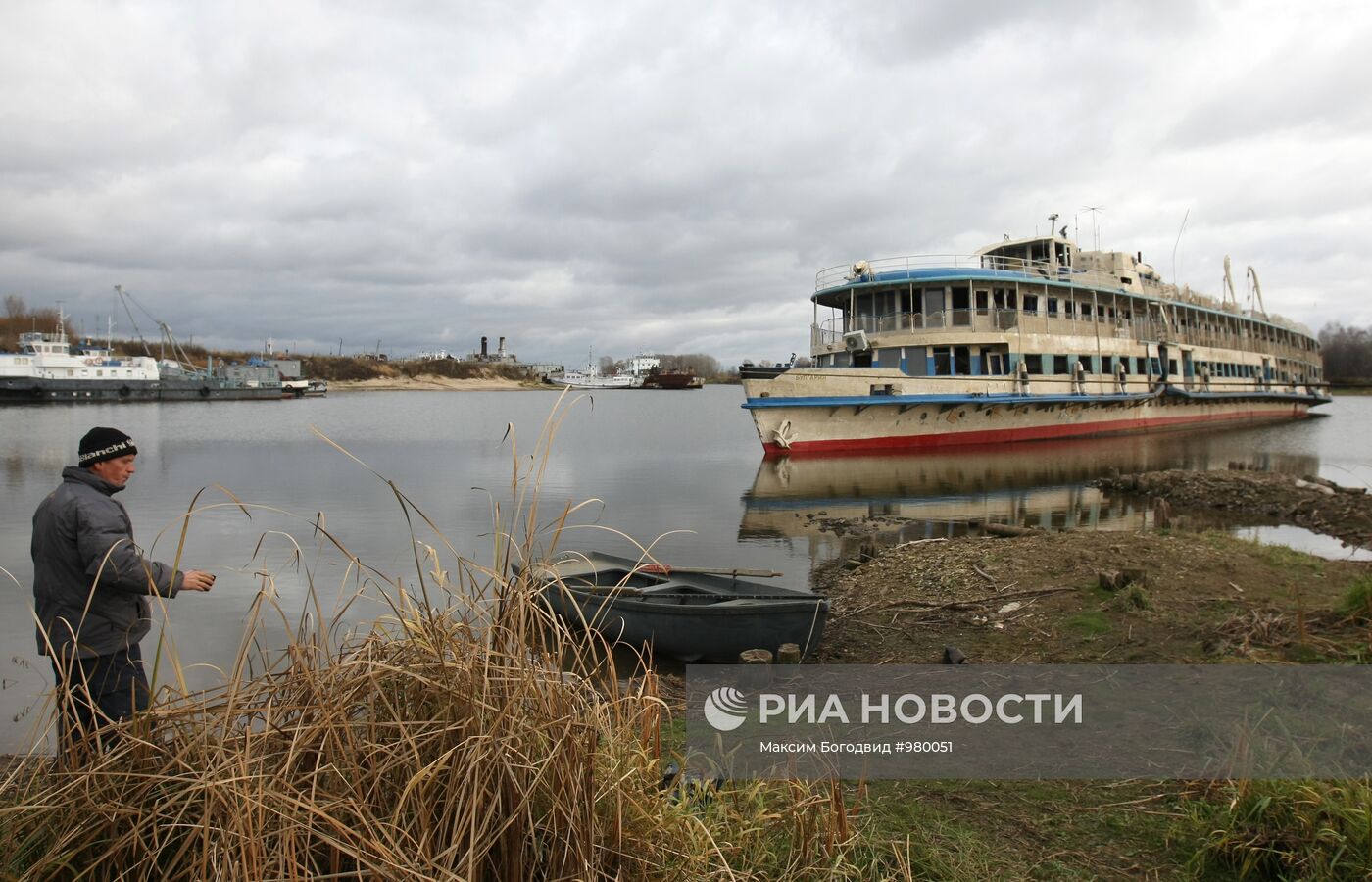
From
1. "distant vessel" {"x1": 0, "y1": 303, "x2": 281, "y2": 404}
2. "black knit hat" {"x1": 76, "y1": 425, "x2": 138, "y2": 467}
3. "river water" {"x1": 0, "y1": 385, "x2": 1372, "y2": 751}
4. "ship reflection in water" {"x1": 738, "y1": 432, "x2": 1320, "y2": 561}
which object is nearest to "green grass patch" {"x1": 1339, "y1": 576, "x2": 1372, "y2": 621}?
"river water" {"x1": 0, "y1": 385, "x2": 1372, "y2": 751}

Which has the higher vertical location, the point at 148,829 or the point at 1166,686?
the point at 148,829

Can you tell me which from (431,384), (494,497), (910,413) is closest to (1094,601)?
(494,497)

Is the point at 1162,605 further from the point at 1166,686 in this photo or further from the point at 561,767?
the point at 561,767

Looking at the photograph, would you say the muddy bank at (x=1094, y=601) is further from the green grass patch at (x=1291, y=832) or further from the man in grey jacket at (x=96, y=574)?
the man in grey jacket at (x=96, y=574)

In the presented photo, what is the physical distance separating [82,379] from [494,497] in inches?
2836

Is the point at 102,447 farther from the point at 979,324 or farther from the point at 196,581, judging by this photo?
the point at 979,324

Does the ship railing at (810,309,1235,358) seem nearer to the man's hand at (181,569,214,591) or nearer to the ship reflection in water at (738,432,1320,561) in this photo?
the ship reflection in water at (738,432,1320,561)

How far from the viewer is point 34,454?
29922mm

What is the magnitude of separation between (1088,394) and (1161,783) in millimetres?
31828

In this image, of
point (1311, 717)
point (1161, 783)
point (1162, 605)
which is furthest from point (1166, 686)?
point (1162, 605)

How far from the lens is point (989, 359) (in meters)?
29.4

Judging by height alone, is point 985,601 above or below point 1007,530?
above

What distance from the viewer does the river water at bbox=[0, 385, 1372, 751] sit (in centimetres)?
1034

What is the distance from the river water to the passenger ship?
1.31 metres
